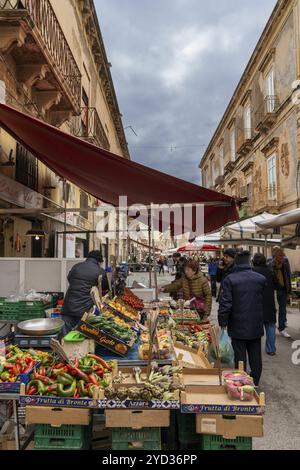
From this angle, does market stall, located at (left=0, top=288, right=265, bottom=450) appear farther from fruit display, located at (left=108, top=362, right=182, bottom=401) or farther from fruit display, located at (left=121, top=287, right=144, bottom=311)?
fruit display, located at (left=121, top=287, right=144, bottom=311)

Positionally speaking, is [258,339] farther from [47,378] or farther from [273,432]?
[47,378]

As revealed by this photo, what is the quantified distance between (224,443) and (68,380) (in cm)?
135

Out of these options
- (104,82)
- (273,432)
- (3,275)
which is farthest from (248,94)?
(273,432)

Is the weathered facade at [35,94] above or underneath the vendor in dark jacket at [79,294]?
above

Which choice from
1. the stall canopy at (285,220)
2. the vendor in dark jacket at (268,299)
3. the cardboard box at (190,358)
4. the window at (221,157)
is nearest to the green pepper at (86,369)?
the cardboard box at (190,358)

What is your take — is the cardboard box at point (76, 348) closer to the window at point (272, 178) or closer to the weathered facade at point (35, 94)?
the weathered facade at point (35, 94)

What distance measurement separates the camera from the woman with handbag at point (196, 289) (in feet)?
22.4

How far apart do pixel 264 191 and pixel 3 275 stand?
19941mm

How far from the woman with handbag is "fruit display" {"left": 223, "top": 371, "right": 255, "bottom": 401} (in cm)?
342

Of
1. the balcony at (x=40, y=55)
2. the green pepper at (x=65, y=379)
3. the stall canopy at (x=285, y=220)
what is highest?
the balcony at (x=40, y=55)

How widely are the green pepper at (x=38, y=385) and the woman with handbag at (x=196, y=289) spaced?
4.02 m

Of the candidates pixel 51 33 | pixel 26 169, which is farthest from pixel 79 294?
pixel 51 33

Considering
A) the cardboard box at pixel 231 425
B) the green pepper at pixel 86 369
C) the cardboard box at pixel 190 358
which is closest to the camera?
the cardboard box at pixel 231 425

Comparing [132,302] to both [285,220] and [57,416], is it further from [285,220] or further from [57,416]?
[57,416]
